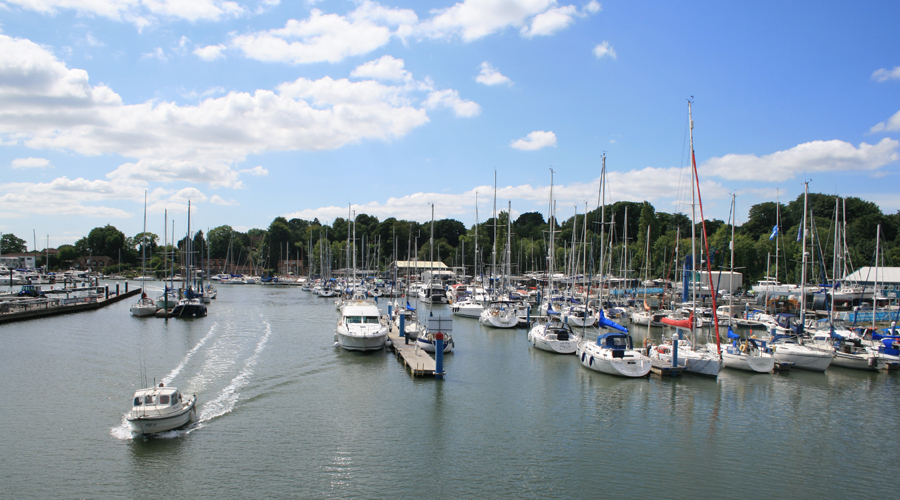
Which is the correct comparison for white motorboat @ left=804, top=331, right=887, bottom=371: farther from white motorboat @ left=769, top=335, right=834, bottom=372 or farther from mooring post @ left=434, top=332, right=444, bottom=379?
mooring post @ left=434, top=332, right=444, bottom=379

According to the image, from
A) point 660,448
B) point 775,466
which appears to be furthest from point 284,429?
point 775,466

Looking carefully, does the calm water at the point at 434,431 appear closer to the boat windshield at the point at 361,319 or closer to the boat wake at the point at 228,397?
the boat wake at the point at 228,397

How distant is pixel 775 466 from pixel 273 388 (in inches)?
893

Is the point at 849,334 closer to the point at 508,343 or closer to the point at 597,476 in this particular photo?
the point at 508,343

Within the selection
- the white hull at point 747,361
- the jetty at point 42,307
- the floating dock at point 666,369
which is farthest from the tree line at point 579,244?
the floating dock at point 666,369

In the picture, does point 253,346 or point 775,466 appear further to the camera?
point 253,346

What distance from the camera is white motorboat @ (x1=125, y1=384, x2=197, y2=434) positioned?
21141 millimetres

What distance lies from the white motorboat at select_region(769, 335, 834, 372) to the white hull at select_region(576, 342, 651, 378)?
9678mm

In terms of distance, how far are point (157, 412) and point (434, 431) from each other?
10580 mm

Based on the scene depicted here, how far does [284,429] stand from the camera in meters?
23.0

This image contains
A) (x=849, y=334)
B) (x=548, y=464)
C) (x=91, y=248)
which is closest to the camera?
(x=548, y=464)

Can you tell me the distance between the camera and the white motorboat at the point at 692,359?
3241 cm

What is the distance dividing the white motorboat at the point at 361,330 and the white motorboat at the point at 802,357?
25.6 metres

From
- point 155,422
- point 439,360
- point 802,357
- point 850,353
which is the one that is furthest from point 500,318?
point 155,422
